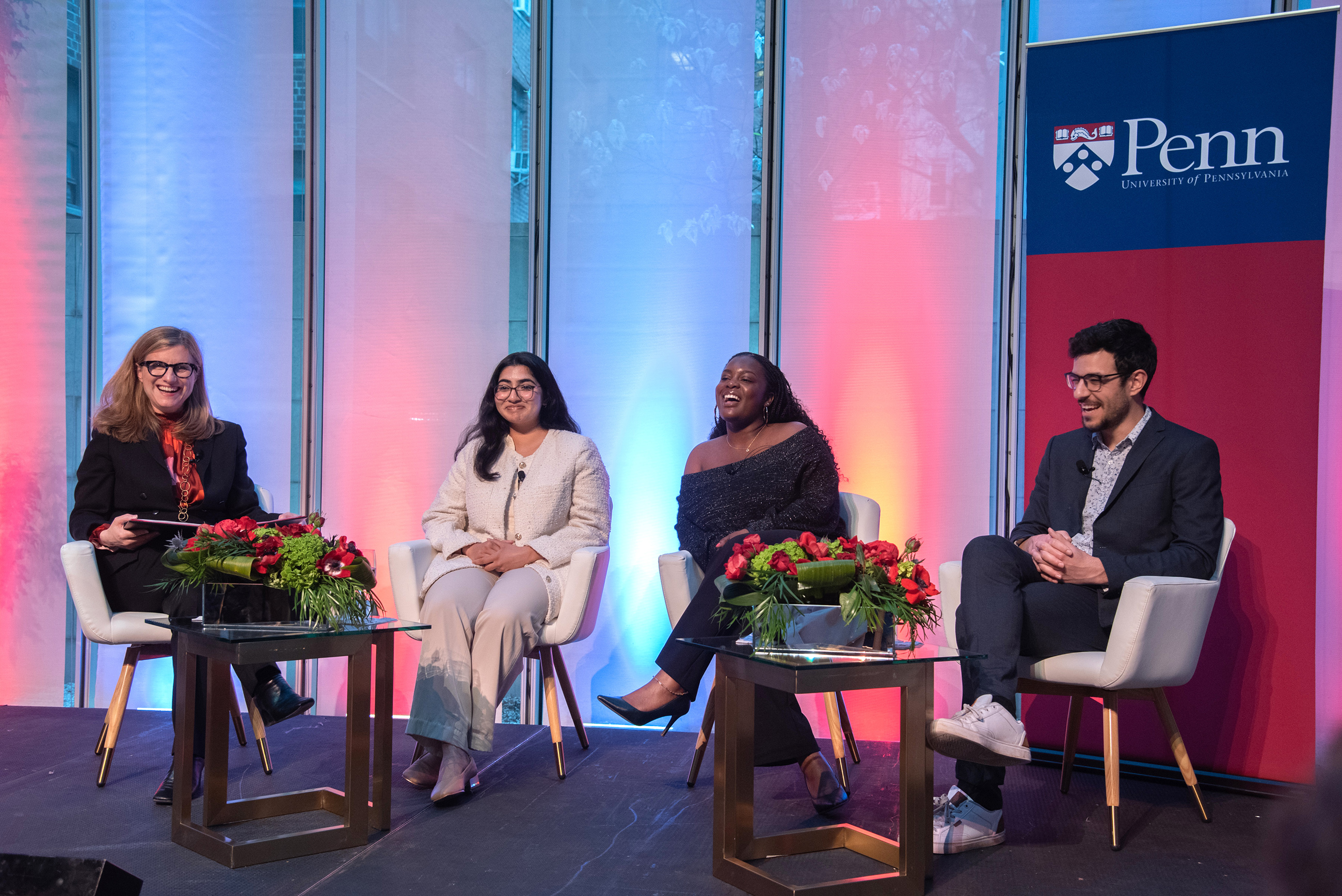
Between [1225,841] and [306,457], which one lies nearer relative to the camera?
[1225,841]

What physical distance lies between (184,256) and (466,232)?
1275 millimetres

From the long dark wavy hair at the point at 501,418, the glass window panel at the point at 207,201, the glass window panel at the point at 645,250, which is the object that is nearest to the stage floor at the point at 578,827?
the glass window panel at the point at 645,250

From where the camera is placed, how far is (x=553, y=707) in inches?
134

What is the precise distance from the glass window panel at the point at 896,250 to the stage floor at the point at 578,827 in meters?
1.11

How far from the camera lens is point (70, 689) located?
470 cm

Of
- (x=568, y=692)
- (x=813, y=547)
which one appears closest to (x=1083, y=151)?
(x=813, y=547)

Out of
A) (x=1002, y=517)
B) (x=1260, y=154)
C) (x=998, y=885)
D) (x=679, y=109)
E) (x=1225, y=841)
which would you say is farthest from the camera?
(x=679, y=109)

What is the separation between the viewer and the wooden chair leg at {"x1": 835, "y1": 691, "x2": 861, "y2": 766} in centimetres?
345

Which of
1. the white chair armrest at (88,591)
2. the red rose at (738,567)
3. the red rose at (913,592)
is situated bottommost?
the white chair armrest at (88,591)

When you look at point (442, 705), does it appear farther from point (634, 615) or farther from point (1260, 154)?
point (1260, 154)

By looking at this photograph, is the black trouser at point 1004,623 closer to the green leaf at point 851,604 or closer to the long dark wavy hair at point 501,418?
the green leaf at point 851,604

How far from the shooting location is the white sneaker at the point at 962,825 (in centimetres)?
262

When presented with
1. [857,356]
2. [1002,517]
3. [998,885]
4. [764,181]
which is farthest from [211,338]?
[998,885]

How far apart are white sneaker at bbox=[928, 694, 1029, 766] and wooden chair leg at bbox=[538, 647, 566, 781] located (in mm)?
1370
